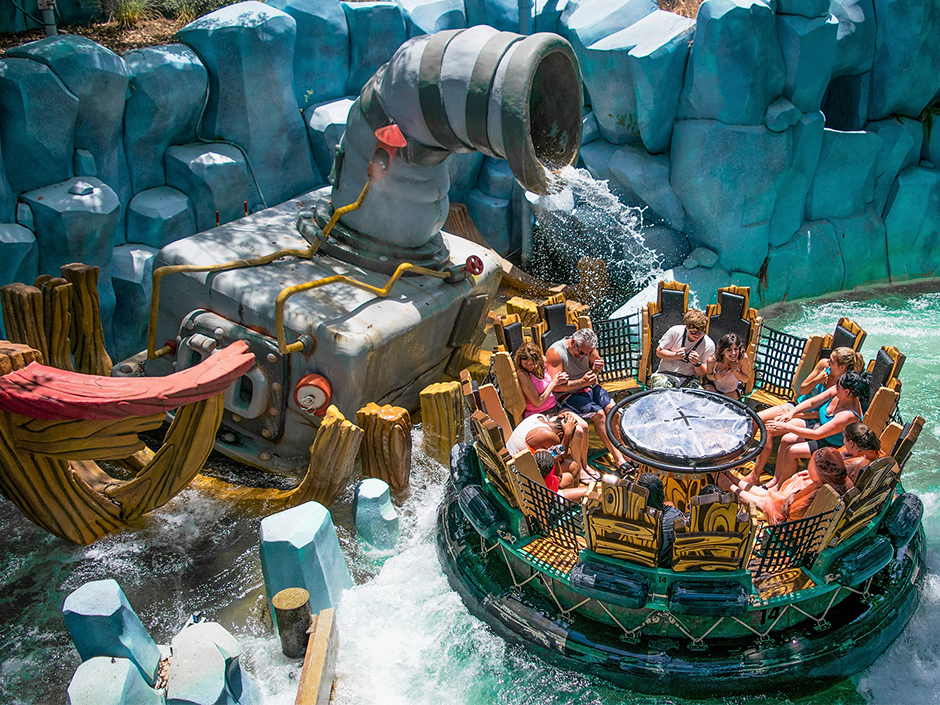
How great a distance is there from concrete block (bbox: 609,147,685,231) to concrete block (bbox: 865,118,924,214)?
2.33 meters

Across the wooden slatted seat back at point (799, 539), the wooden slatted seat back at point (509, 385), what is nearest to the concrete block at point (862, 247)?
the wooden slatted seat back at point (509, 385)

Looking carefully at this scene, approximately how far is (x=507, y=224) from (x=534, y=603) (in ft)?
18.9

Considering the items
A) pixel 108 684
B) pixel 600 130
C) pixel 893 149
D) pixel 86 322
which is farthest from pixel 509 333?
pixel 893 149

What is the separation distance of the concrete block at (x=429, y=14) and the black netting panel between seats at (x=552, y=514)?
5730mm

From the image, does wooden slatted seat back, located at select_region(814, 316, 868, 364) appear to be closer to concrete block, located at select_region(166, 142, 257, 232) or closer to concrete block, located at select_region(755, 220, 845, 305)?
concrete block, located at select_region(755, 220, 845, 305)

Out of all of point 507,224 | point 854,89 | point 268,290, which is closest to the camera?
point 268,290

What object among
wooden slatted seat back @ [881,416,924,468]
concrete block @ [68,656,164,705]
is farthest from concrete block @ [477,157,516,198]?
concrete block @ [68,656,164,705]

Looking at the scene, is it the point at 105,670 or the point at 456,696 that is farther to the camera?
the point at 456,696

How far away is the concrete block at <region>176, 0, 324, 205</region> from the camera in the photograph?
7.12 metres

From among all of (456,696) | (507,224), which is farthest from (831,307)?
(456,696)

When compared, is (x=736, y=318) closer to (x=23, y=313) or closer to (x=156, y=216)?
(x=23, y=313)

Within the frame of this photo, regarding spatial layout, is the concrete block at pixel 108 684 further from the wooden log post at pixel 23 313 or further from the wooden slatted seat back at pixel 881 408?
the wooden slatted seat back at pixel 881 408

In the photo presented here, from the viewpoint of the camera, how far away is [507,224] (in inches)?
368

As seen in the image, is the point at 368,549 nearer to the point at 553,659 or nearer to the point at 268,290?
the point at 553,659
